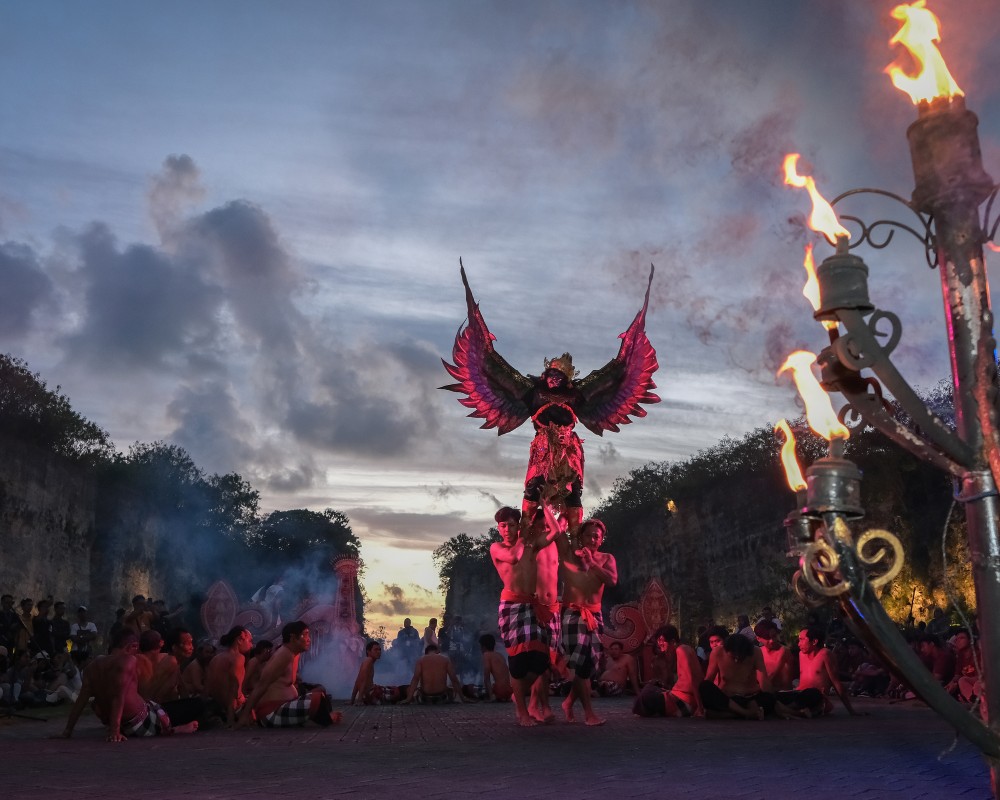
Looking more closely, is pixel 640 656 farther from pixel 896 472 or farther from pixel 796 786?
pixel 796 786

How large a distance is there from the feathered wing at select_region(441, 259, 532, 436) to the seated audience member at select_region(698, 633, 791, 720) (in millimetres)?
5229

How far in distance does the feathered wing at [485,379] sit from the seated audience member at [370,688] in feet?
12.1

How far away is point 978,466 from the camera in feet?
8.15

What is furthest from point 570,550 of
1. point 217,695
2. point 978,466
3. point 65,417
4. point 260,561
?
point 260,561

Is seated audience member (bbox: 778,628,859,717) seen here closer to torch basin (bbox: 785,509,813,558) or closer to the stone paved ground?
the stone paved ground

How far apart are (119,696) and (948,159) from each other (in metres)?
7.22

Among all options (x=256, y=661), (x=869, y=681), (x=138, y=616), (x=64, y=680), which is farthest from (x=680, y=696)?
(x=64, y=680)

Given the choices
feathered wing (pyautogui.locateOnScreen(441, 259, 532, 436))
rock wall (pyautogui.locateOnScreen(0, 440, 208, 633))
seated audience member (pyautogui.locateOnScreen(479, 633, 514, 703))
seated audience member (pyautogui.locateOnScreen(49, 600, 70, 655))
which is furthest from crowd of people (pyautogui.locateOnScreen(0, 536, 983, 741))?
rock wall (pyautogui.locateOnScreen(0, 440, 208, 633))

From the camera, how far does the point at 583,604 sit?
338 inches

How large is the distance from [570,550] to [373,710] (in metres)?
4.62

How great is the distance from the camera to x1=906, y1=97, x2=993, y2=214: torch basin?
268 cm

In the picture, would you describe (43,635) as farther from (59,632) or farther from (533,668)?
(533,668)

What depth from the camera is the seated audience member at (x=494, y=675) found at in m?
12.9

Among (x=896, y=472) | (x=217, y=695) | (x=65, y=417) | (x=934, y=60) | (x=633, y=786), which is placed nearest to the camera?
(x=934, y=60)
